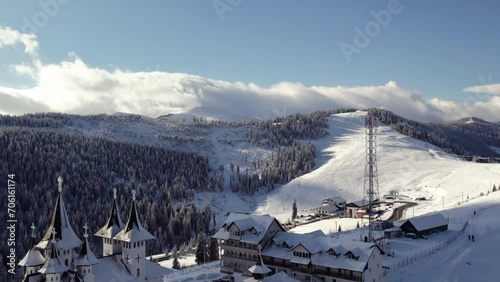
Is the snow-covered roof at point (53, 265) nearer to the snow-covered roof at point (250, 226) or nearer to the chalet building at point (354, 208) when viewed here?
the snow-covered roof at point (250, 226)

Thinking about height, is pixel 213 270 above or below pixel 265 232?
below

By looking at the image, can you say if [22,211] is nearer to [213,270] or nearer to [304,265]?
[213,270]

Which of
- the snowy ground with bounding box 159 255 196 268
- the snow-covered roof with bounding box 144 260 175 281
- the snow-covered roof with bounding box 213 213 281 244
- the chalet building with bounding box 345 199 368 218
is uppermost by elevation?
the snow-covered roof with bounding box 213 213 281 244

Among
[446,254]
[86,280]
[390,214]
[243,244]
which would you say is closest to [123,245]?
[86,280]

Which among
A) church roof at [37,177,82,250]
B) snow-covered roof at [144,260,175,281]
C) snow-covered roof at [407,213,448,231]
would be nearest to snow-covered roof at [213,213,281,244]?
snow-covered roof at [144,260,175,281]

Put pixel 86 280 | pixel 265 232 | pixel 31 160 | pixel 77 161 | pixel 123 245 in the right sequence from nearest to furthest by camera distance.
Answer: pixel 86 280 < pixel 123 245 < pixel 265 232 < pixel 31 160 < pixel 77 161

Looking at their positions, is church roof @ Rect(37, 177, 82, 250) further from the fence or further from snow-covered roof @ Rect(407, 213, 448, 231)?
snow-covered roof @ Rect(407, 213, 448, 231)
